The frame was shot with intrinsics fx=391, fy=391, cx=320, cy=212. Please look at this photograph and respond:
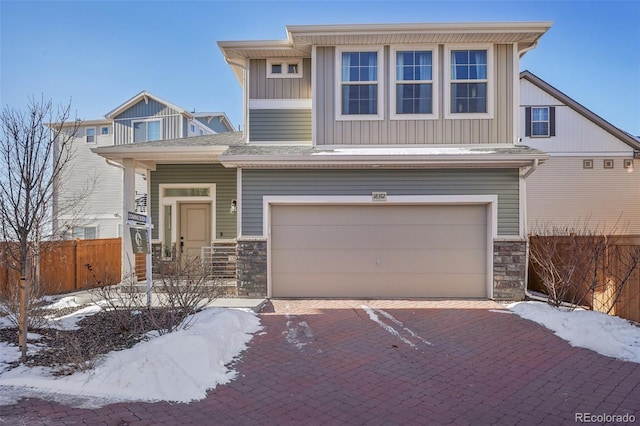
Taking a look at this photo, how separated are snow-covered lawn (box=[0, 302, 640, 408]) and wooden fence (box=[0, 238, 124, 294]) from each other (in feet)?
12.0

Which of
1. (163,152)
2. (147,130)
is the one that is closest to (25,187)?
(163,152)

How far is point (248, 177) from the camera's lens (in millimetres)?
8656

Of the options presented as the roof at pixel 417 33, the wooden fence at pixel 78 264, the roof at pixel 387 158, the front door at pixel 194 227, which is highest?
the roof at pixel 417 33

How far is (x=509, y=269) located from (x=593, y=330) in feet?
8.26

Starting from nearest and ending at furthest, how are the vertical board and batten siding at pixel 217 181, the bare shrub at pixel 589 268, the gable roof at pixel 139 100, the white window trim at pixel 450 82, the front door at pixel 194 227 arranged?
the bare shrub at pixel 589 268 < the white window trim at pixel 450 82 < the vertical board and batten siding at pixel 217 181 < the front door at pixel 194 227 < the gable roof at pixel 139 100

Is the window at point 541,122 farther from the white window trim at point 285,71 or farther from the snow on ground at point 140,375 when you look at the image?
the snow on ground at point 140,375

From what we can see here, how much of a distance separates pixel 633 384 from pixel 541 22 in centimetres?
759

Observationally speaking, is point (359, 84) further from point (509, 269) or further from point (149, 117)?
point (149, 117)

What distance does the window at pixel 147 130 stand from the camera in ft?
65.3

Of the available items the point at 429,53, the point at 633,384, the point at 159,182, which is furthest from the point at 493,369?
the point at 159,182

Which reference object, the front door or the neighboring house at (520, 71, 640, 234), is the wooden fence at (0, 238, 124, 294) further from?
the neighboring house at (520, 71, 640, 234)

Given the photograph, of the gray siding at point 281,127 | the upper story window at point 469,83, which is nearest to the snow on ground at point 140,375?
the gray siding at point 281,127

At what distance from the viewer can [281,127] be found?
978 cm

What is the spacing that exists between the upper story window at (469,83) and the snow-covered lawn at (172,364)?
5.05 metres
